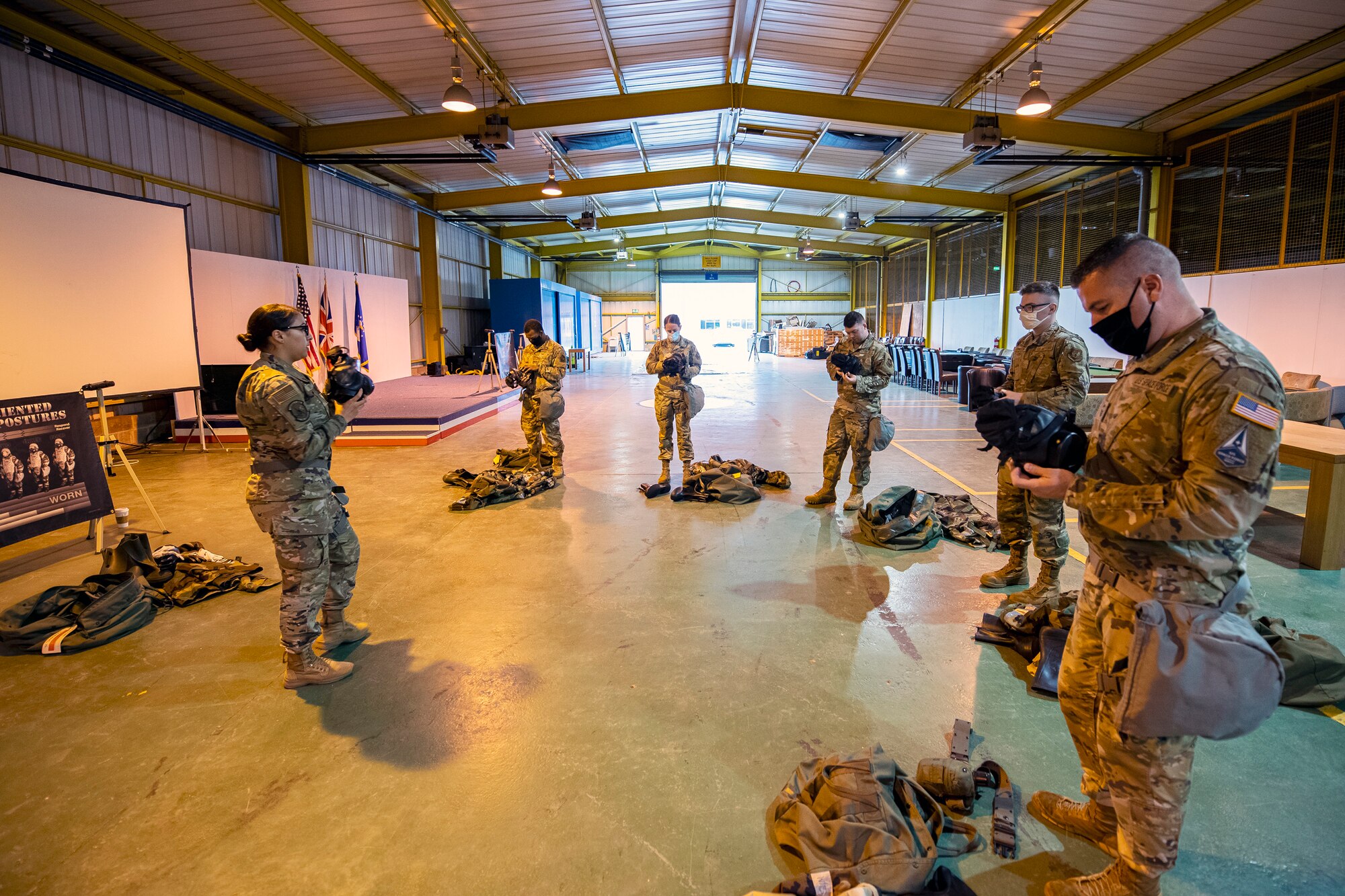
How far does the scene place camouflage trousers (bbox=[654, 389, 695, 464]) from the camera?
6992mm

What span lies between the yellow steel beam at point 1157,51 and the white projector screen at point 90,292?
11.9 m

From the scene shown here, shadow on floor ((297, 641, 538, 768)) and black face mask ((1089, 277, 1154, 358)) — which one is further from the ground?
black face mask ((1089, 277, 1154, 358))

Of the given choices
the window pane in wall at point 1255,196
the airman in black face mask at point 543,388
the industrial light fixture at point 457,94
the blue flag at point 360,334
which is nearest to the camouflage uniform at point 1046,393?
the airman in black face mask at point 543,388

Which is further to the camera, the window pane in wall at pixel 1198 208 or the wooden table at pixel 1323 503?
the window pane in wall at pixel 1198 208

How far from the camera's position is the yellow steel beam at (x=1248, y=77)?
25.8 ft

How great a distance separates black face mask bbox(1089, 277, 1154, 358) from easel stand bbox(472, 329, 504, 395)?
12702 mm

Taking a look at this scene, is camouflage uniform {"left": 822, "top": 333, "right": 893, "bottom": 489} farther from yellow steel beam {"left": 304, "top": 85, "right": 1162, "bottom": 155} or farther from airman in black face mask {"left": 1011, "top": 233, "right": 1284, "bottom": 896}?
yellow steel beam {"left": 304, "top": 85, "right": 1162, "bottom": 155}

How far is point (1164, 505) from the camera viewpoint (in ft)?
5.32

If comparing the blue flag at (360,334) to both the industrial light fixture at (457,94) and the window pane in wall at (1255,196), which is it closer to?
the industrial light fixture at (457,94)

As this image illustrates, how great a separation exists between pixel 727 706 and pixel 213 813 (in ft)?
6.46

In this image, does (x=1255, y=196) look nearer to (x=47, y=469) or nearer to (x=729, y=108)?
(x=729, y=108)

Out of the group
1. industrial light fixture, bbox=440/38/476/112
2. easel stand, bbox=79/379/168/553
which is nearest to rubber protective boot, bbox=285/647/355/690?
easel stand, bbox=79/379/168/553

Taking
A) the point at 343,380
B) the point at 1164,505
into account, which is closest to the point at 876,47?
the point at 343,380

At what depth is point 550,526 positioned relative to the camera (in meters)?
5.75
